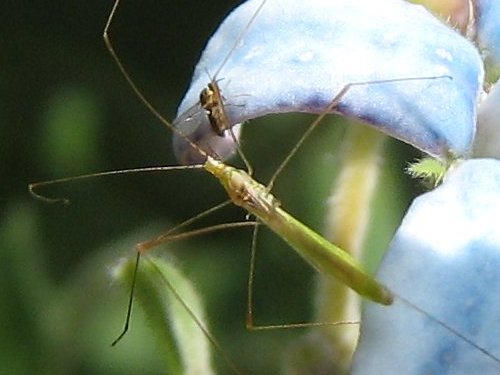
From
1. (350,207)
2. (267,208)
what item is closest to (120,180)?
(267,208)

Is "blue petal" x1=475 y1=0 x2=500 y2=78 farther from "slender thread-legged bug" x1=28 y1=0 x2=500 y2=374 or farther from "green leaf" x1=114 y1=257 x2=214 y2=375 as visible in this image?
"green leaf" x1=114 y1=257 x2=214 y2=375

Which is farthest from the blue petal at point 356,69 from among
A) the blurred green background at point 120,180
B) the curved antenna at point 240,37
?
the blurred green background at point 120,180

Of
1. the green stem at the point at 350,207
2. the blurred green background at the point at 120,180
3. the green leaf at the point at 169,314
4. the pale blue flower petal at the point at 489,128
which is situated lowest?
the blurred green background at the point at 120,180

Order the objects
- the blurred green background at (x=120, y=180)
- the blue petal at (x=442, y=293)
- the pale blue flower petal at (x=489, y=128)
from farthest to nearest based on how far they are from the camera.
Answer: the blurred green background at (x=120, y=180) < the pale blue flower petal at (x=489, y=128) < the blue petal at (x=442, y=293)

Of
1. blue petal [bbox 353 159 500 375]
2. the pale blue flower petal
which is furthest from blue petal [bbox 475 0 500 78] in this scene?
blue petal [bbox 353 159 500 375]

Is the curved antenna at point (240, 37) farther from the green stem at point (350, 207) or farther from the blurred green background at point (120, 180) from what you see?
the blurred green background at point (120, 180)

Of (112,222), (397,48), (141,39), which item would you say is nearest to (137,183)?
(112,222)

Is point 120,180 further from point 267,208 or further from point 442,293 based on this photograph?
point 442,293
